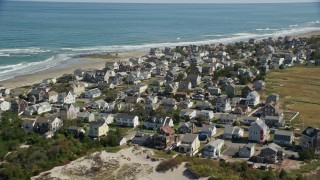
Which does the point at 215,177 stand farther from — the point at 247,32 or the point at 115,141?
the point at 247,32

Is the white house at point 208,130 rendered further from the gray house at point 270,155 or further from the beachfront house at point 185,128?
the gray house at point 270,155

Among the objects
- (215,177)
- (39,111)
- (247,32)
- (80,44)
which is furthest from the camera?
(247,32)

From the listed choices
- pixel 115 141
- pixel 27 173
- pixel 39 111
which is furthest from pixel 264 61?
pixel 27 173

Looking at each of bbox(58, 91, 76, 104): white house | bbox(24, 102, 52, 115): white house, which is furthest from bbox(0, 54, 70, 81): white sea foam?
bbox(24, 102, 52, 115): white house

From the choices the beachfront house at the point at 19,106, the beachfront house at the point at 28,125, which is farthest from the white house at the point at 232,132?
the beachfront house at the point at 19,106

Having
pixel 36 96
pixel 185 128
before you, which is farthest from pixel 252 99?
pixel 36 96

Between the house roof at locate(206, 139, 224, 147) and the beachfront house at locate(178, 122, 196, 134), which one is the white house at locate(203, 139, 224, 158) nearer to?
the house roof at locate(206, 139, 224, 147)
